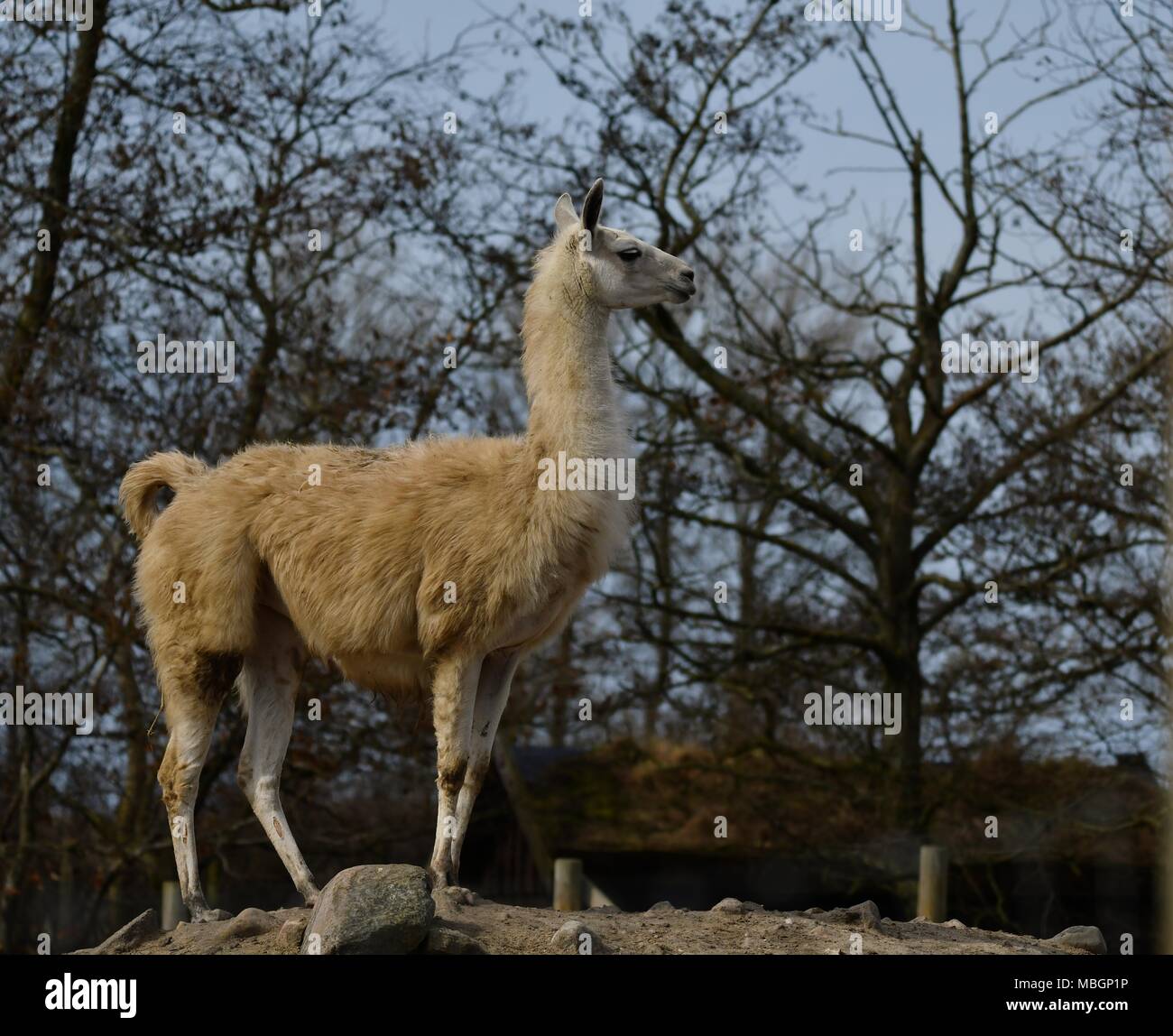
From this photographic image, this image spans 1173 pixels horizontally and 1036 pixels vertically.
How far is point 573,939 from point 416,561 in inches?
76.9

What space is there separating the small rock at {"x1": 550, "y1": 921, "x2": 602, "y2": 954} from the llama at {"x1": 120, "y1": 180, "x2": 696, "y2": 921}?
825 millimetres

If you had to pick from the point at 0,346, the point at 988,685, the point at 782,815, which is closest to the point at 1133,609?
the point at 988,685

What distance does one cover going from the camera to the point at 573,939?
6129 millimetres

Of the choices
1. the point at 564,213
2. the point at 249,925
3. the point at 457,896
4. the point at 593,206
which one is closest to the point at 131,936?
the point at 249,925

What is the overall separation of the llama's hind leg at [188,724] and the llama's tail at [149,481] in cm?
89

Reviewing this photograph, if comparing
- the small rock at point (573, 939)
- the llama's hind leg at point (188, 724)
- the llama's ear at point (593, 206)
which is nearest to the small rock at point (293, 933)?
the small rock at point (573, 939)

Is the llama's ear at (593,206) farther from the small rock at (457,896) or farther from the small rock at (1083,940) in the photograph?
the small rock at (1083,940)

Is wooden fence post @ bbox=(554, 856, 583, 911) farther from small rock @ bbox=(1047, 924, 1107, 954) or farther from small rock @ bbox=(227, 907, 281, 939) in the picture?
small rock @ bbox=(227, 907, 281, 939)

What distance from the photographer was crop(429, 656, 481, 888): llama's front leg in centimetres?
686

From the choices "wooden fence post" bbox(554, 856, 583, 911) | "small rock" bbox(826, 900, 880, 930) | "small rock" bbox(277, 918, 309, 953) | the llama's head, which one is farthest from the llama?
"wooden fence post" bbox(554, 856, 583, 911)

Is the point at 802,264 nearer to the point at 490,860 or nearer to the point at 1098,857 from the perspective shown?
the point at 1098,857

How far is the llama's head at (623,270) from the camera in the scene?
729cm

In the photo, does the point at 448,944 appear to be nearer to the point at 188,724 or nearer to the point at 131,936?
the point at 131,936
